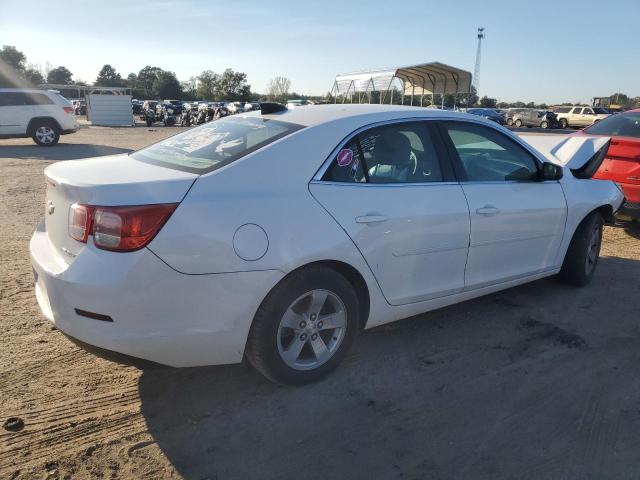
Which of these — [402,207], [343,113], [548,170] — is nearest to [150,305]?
[402,207]

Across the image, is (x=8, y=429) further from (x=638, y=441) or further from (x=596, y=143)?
(x=596, y=143)

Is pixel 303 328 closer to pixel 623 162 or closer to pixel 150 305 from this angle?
pixel 150 305

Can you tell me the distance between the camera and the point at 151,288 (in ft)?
7.99

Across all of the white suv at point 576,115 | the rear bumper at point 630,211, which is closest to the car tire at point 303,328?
the rear bumper at point 630,211

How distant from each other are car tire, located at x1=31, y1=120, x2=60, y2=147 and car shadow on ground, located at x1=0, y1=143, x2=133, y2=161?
223mm

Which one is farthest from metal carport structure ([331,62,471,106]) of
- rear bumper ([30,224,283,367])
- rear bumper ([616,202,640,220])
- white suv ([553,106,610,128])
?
white suv ([553,106,610,128])

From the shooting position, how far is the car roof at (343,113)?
129 inches

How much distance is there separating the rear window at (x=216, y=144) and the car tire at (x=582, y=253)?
9.46 feet

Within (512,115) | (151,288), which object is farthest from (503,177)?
(512,115)

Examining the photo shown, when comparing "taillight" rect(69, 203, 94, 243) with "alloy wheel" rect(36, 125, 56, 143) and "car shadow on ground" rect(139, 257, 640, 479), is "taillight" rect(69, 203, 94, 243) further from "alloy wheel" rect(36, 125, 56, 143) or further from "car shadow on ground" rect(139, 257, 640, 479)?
"alloy wheel" rect(36, 125, 56, 143)

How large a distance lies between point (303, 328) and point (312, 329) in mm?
68

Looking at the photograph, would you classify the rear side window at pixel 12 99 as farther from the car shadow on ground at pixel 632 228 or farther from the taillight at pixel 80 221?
the car shadow on ground at pixel 632 228

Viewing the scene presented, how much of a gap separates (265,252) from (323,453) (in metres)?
1.01

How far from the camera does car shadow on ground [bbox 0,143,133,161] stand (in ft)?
48.3
